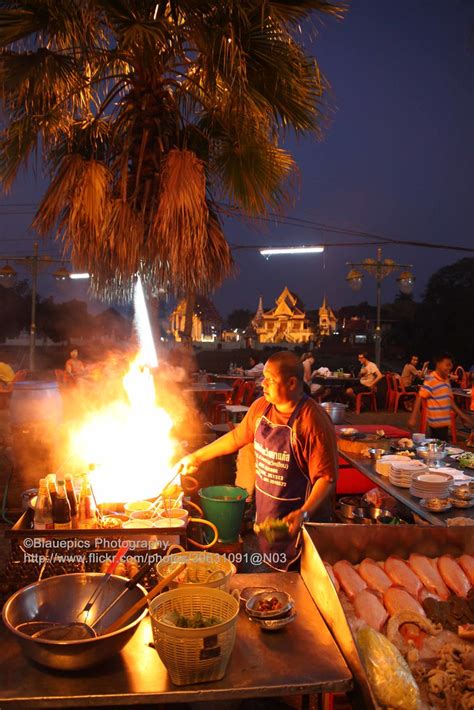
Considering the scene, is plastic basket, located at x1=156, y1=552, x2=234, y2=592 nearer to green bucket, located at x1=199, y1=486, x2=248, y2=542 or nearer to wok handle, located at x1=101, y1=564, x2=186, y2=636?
wok handle, located at x1=101, y1=564, x2=186, y2=636

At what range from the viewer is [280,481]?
360 centimetres

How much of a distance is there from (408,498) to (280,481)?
1306mm

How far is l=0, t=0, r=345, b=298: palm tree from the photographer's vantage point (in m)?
4.21

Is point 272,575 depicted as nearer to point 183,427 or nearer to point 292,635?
point 292,635

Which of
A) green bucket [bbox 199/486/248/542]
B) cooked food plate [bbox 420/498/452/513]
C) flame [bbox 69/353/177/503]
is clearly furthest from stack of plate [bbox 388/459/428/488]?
flame [bbox 69/353/177/503]

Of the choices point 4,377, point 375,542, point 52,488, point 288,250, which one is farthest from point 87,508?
point 288,250

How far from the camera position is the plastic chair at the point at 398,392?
55.6 ft

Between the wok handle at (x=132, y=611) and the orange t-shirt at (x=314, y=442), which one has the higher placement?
the orange t-shirt at (x=314, y=442)

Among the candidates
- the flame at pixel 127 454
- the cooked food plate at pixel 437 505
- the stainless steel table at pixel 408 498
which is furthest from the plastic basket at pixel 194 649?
the cooked food plate at pixel 437 505

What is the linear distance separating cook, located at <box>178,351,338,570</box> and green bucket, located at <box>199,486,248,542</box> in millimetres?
1025

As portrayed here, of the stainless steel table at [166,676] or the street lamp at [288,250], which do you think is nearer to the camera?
the stainless steel table at [166,676]

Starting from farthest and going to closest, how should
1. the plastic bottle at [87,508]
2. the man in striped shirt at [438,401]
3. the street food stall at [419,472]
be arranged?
1. the man in striped shirt at [438,401]
2. the street food stall at [419,472]
3. the plastic bottle at [87,508]

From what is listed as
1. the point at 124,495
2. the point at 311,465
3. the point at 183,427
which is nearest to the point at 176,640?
the point at 311,465

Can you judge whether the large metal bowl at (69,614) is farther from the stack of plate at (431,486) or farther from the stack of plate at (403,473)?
Result: the stack of plate at (403,473)
